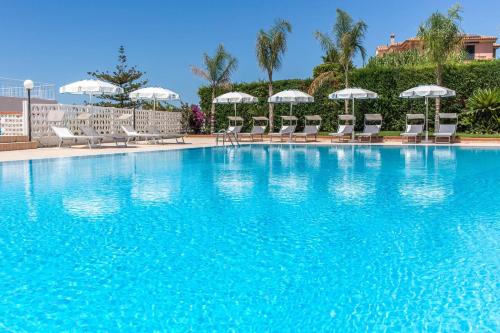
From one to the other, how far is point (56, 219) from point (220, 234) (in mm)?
2078

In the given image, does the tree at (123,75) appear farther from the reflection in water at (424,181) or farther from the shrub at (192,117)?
the reflection in water at (424,181)

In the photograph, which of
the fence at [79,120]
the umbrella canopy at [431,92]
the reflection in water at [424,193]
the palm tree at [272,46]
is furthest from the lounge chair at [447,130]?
the fence at [79,120]

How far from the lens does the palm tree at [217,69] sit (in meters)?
25.5

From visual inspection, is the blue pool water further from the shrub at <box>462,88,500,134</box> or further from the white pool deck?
the shrub at <box>462,88,500,134</box>

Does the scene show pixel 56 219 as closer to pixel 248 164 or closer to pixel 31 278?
pixel 31 278

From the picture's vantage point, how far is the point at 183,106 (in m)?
27.3

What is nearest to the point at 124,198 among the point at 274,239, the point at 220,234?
the point at 220,234

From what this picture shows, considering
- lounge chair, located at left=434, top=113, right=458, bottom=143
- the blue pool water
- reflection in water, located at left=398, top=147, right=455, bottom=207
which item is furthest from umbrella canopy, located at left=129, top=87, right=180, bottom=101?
the blue pool water

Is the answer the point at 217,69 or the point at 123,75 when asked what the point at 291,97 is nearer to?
the point at 217,69

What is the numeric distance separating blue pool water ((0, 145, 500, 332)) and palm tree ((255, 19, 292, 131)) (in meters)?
15.6

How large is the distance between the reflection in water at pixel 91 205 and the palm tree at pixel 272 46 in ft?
56.3

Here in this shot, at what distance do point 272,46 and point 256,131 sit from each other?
420 cm

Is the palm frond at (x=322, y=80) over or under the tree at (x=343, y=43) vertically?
under

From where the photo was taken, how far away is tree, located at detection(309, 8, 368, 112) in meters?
21.7
